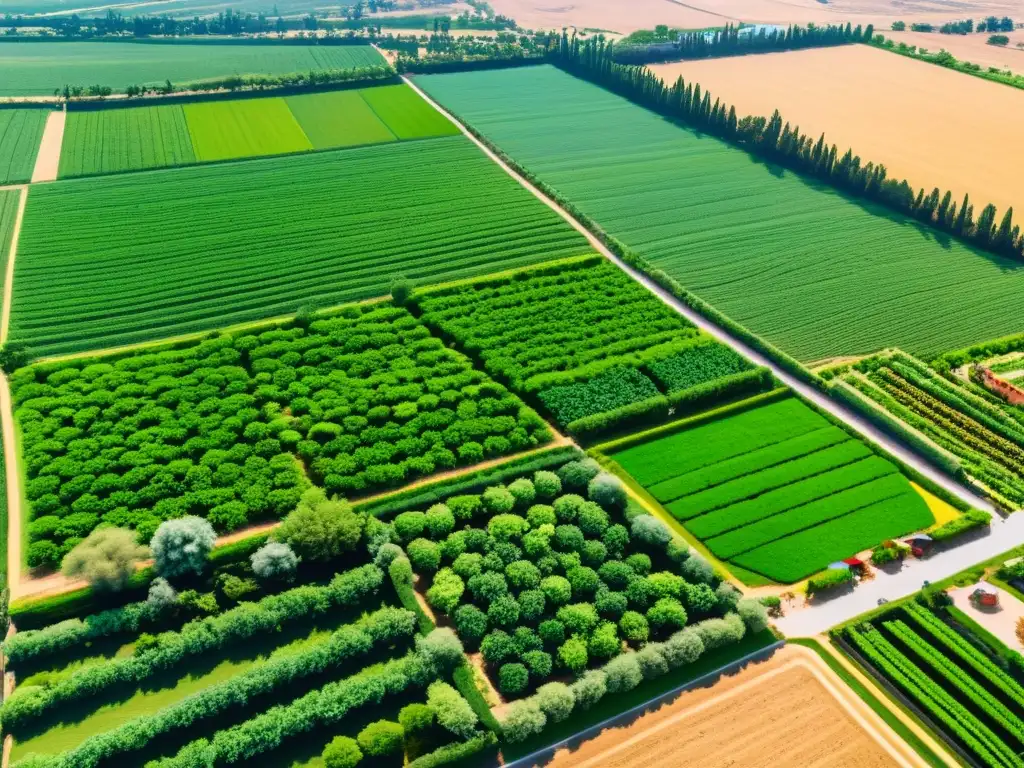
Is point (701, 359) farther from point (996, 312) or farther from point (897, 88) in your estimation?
point (897, 88)

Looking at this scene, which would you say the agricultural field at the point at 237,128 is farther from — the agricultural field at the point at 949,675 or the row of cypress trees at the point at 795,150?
the agricultural field at the point at 949,675

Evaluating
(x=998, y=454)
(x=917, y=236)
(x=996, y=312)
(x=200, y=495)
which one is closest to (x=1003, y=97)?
(x=917, y=236)

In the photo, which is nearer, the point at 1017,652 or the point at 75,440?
the point at 1017,652

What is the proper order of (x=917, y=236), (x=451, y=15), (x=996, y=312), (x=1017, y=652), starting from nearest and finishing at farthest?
(x=1017, y=652)
(x=996, y=312)
(x=917, y=236)
(x=451, y=15)

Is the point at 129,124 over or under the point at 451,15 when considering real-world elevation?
under

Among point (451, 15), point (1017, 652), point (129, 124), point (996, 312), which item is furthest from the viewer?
point (451, 15)

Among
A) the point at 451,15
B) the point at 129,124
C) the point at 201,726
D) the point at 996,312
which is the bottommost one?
the point at 201,726
